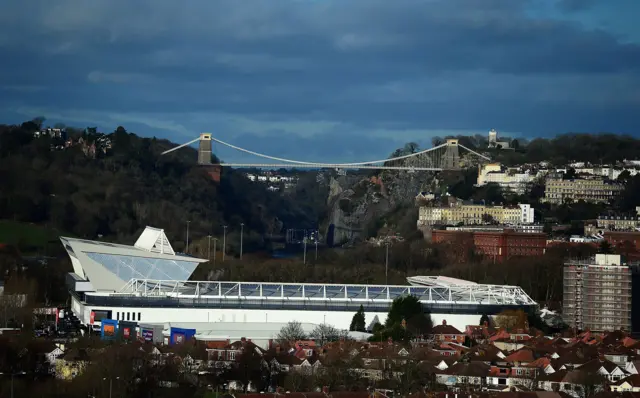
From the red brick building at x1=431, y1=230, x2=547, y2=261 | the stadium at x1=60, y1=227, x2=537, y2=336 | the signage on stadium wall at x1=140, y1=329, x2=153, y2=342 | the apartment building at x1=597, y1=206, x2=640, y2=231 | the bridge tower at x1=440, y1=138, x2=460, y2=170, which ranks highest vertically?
the bridge tower at x1=440, y1=138, x2=460, y2=170

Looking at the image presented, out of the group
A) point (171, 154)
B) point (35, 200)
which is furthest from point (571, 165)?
point (35, 200)

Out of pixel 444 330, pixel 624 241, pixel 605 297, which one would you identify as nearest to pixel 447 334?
pixel 444 330

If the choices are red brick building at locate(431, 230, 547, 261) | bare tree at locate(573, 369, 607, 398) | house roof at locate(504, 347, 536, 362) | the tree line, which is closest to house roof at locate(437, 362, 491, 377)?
house roof at locate(504, 347, 536, 362)

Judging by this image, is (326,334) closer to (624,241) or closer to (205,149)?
(624,241)

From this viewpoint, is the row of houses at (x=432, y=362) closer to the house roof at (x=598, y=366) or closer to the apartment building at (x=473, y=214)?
the house roof at (x=598, y=366)

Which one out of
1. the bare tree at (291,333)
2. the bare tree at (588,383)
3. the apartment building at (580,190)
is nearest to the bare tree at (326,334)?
the bare tree at (291,333)

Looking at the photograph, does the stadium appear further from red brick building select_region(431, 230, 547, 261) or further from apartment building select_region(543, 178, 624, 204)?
Result: apartment building select_region(543, 178, 624, 204)

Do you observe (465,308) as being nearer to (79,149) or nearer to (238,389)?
(238,389)
